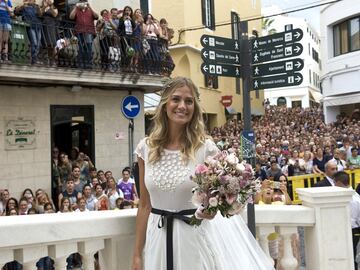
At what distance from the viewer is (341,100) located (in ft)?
98.4

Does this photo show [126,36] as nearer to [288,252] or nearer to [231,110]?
[288,252]

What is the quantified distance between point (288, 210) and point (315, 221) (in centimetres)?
23

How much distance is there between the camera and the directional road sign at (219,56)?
565cm

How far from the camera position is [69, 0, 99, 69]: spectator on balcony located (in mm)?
12602

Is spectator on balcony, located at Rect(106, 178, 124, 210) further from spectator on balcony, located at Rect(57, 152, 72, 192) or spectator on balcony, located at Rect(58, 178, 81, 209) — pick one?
spectator on balcony, located at Rect(57, 152, 72, 192)

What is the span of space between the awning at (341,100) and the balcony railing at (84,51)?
680 inches

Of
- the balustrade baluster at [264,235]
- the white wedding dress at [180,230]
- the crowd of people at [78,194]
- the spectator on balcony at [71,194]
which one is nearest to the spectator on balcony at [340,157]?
the crowd of people at [78,194]

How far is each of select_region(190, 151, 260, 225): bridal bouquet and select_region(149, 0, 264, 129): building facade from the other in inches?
731

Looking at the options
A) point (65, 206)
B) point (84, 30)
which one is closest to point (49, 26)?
point (84, 30)

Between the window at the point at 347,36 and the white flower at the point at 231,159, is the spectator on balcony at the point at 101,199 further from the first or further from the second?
the window at the point at 347,36

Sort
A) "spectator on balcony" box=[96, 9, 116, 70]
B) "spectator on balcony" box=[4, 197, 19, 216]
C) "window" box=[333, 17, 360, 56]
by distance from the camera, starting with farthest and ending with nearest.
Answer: "window" box=[333, 17, 360, 56] < "spectator on balcony" box=[96, 9, 116, 70] < "spectator on balcony" box=[4, 197, 19, 216]

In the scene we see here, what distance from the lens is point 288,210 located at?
12.3 ft

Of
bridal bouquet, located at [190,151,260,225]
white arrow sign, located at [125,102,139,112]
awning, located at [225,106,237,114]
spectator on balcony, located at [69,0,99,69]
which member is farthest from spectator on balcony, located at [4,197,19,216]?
awning, located at [225,106,237,114]

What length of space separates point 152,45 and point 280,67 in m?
9.26
